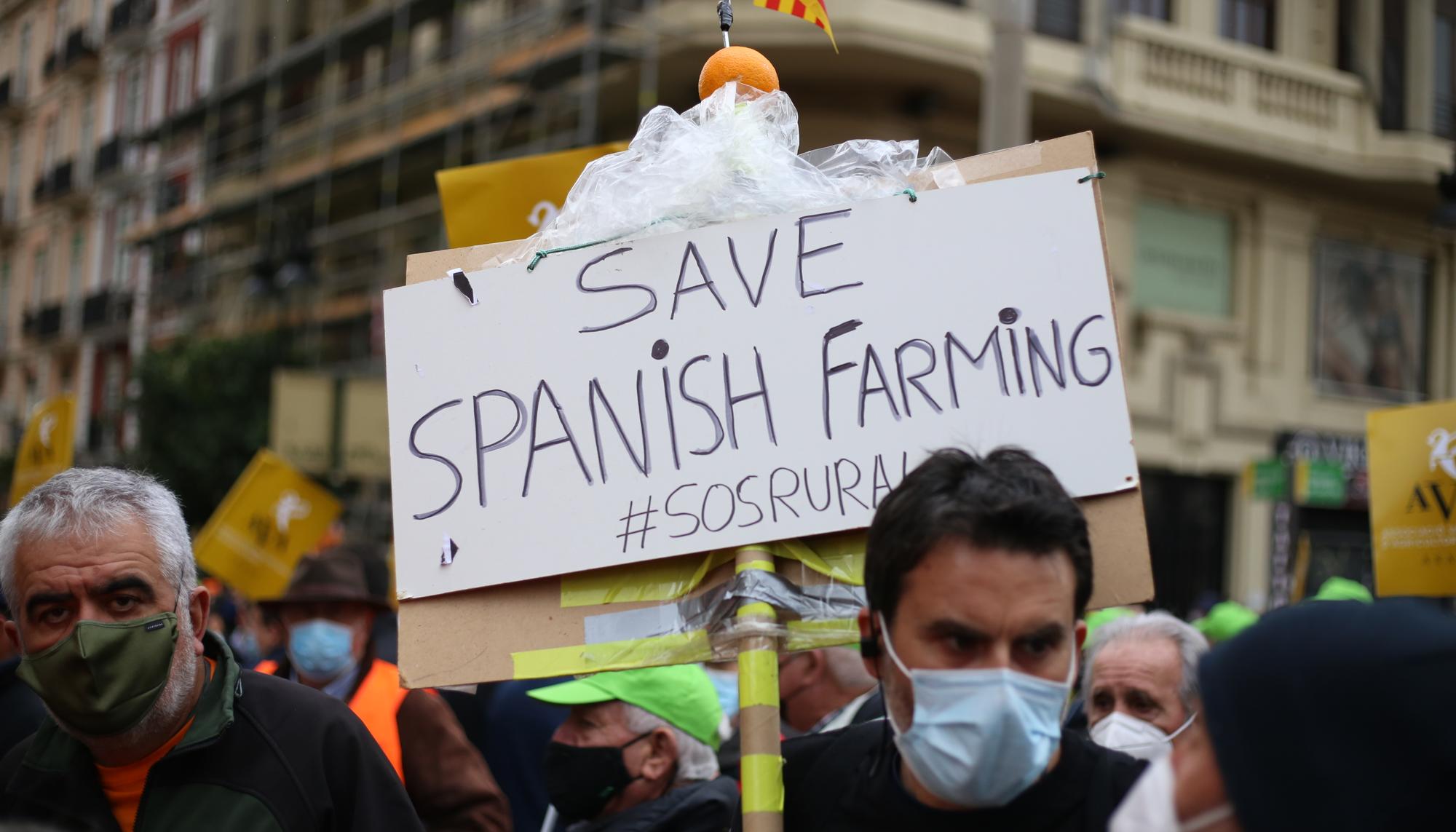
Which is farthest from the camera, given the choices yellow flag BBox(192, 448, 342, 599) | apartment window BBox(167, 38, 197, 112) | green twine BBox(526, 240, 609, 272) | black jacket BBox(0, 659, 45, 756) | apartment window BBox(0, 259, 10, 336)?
apartment window BBox(0, 259, 10, 336)

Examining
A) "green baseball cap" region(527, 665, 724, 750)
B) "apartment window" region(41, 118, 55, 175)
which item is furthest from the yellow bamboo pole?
"apartment window" region(41, 118, 55, 175)

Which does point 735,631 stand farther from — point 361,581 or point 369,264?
point 369,264

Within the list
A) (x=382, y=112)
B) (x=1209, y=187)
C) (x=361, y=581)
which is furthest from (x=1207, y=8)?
(x=361, y=581)

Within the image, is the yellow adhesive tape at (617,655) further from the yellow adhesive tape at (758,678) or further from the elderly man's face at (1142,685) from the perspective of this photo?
the elderly man's face at (1142,685)

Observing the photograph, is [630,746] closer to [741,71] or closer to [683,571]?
[683,571]

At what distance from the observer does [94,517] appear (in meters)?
2.44

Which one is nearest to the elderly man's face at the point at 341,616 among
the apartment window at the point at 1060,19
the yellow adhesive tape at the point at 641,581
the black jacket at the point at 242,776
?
the black jacket at the point at 242,776

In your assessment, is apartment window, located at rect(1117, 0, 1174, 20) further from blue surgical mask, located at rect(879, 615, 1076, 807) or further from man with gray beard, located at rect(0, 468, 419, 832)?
blue surgical mask, located at rect(879, 615, 1076, 807)

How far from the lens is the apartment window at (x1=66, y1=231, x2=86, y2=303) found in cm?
3263

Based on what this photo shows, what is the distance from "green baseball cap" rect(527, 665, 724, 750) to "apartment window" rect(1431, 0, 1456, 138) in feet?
56.8

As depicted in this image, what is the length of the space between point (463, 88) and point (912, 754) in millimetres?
17364

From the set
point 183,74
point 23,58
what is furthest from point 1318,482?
point 23,58

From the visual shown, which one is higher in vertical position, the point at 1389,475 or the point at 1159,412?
the point at 1159,412

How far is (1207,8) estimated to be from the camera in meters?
17.1
